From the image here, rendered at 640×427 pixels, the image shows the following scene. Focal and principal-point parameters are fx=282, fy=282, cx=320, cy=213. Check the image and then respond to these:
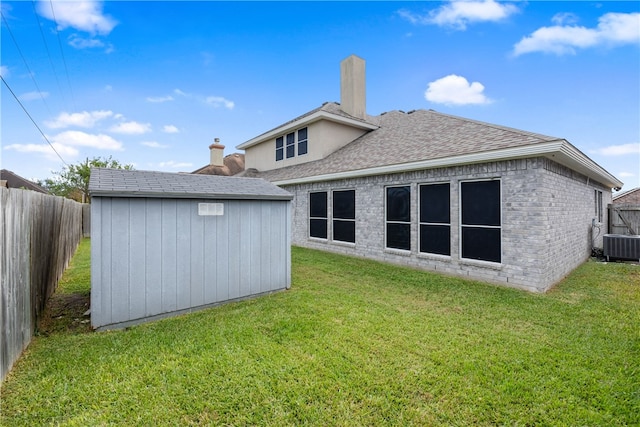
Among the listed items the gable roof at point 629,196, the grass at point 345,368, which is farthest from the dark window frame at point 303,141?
the gable roof at point 629,196

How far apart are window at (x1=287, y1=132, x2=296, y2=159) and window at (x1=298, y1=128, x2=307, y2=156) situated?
45 centimetres

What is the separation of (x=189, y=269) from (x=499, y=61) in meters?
13.3

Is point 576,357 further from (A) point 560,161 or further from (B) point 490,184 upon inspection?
(A) point 560,161

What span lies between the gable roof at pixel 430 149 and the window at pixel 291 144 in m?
0.92

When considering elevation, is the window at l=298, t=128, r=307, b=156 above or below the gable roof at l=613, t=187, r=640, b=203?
above

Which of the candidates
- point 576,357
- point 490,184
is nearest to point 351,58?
point 490,184

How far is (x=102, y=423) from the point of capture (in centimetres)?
222

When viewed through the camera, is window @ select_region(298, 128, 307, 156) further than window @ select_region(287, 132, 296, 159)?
No

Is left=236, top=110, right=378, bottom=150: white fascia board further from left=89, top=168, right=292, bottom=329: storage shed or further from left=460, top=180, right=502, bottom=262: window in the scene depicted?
left=89, top=168, right=292, bottom=329: storage shed

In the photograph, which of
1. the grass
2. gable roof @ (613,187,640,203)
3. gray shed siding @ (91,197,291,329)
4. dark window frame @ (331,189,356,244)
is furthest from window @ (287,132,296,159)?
gable roof @ (613,187,640,203)

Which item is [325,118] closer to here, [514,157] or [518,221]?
[514,157]

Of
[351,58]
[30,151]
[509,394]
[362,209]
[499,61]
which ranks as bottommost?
[509,394]

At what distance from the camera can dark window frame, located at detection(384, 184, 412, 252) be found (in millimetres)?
8086

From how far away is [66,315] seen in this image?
4.48 meters
